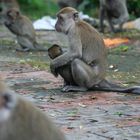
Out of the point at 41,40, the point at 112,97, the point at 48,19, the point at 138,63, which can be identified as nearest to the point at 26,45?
the point at 41,40

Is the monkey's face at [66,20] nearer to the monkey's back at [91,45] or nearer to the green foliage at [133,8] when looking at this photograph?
the monkey's back at [91,45]

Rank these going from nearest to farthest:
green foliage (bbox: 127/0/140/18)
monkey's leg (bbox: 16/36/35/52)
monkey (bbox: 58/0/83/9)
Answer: monkey's leg (bbox: 16/36/35/52) → monkey (bbox: 58/0/83/9) → green foliage (bbox: 127/0/140/18)

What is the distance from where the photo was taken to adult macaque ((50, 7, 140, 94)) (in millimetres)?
9273

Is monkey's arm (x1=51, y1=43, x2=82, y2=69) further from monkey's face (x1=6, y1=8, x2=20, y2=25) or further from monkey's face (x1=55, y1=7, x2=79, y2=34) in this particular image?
monkey's face (x1=6, y1=8, x2=20, y2=25)

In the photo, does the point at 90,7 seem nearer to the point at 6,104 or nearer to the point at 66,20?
the point at 66,20

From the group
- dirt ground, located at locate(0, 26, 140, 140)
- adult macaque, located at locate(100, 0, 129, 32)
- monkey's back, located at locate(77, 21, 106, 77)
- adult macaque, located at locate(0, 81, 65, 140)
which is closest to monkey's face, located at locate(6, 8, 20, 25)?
dirt ground, located at locate(0, 26, 140, 140)

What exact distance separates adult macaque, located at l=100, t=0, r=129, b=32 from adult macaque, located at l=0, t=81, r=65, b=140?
1414 cm

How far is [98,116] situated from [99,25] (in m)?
11.7

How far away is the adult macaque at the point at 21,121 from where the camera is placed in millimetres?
4176

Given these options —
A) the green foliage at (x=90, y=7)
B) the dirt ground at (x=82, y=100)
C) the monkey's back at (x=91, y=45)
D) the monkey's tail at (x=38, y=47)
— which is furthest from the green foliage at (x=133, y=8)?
the monkey's back at (x=91, y=45)

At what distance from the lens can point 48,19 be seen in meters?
20.4

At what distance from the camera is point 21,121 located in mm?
4367

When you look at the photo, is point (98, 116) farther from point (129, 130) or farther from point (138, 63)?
point (138, 63)

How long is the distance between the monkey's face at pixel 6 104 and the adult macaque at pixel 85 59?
5.03m
